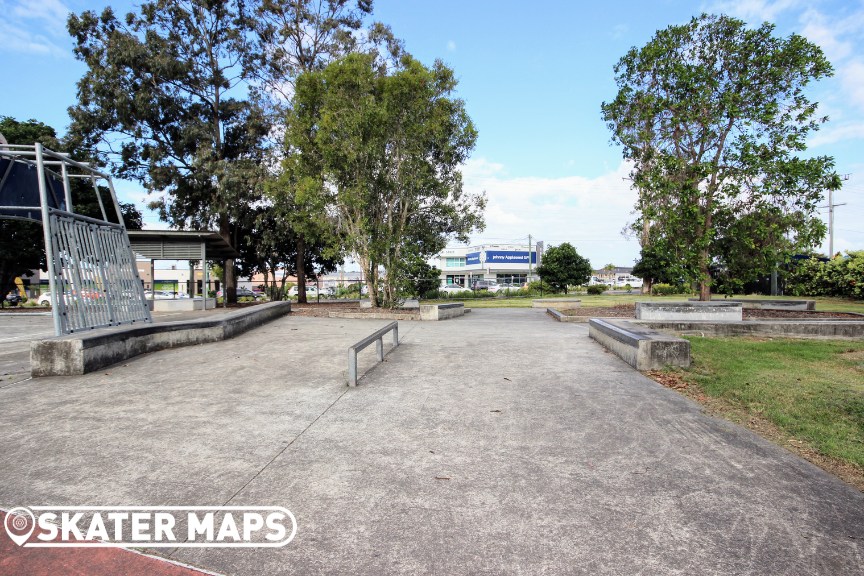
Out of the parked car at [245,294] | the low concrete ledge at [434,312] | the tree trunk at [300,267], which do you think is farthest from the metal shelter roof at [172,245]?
the parked car at [245,294]

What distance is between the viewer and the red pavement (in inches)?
96.3

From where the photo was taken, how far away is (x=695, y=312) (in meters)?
11.9

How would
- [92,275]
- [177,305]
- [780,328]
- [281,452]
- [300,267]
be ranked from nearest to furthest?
[281,452] → [92,275] → [780,328] → [177,305] → [300,267]

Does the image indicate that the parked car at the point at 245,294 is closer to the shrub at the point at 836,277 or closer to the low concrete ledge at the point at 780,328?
the shrub at the point at 836,277

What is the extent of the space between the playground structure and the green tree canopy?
3956 centimetres

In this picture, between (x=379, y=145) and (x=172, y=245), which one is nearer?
(x=379, y=145)

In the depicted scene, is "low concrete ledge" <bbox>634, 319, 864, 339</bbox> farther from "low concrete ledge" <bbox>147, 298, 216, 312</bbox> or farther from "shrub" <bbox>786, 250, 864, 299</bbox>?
"low concrete ledge" <bbox>147, 298, 216, 312</bbox>

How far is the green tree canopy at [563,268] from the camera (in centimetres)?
4519

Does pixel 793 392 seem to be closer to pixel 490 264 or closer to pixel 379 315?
pixel 379 315

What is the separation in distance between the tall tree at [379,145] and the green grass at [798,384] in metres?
10.8

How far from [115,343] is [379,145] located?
11.4 metres

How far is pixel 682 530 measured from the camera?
283 centimetres

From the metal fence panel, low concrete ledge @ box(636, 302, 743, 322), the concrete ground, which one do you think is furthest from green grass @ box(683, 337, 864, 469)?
the metal fence panel

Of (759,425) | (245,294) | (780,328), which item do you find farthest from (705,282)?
(245,294)
